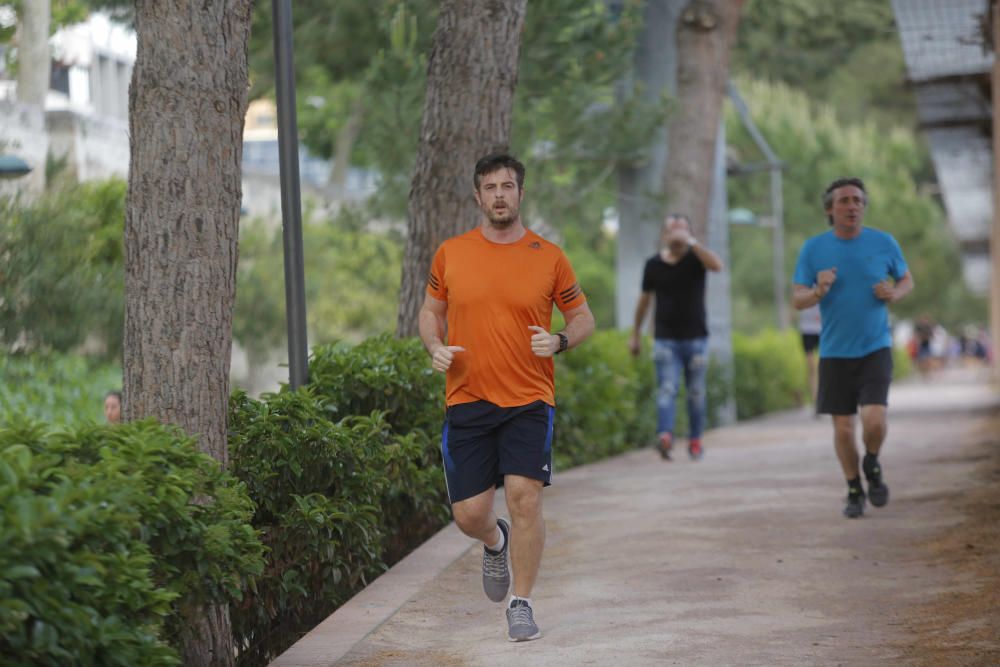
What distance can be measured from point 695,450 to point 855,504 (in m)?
4.77

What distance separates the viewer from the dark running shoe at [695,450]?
14.6 m

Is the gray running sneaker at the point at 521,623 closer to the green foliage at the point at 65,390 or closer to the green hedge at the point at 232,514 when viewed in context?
the green hedge at the point at 232,514

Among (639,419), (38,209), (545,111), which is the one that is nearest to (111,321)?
(38,209)

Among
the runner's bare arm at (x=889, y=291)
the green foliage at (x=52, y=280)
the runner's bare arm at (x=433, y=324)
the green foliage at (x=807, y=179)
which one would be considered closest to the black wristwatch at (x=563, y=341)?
the runner's bare arm at (x=433, y=324)

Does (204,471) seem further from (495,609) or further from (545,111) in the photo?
(545,111)

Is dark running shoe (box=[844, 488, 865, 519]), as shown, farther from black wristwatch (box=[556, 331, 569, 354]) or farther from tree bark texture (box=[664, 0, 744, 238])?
tree bark texture (box=[664, 0, 744, 238])

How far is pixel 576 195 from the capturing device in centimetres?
2127

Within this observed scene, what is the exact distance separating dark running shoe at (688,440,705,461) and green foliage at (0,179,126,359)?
4.83 metres

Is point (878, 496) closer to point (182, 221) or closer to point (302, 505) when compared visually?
point (302, 505)

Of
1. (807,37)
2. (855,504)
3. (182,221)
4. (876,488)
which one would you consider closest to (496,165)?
(182,221)

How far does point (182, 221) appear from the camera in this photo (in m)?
6.43

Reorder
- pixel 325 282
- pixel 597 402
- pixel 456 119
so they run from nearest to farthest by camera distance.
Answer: pixel 456 119
pixel 597 402
pixel 325 282

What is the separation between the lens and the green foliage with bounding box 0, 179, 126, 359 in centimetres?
1371

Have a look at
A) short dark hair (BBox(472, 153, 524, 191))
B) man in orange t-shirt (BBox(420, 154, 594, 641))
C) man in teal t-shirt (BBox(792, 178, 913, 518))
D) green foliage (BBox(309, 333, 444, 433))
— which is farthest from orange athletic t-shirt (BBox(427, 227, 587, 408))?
man in teal t-shirt (BBox(792, 178, 913, 518))
